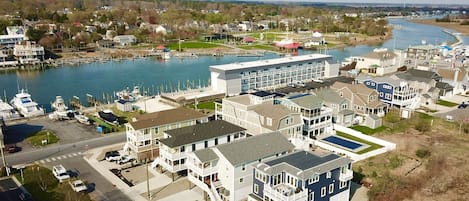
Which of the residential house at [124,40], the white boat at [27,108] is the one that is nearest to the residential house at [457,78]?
the white boat at [27,108]

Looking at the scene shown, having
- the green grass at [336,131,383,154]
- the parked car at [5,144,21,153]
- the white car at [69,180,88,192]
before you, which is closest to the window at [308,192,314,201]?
the green grass at [336,131,383,154]

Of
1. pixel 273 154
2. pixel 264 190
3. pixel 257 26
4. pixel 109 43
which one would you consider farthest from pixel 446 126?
pixel 257 26

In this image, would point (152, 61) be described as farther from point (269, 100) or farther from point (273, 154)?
point (273, 154)

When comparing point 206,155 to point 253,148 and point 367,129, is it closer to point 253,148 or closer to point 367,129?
point 253,148

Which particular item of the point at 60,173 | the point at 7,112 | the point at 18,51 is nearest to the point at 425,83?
the point at 60,173

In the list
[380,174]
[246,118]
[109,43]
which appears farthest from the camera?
[109,43]

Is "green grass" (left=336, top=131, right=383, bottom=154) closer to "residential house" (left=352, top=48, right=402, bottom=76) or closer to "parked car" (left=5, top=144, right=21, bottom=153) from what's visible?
"parked car" (left=5, top=144, right=21, bottom=153)

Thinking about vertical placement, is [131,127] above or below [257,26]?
below
